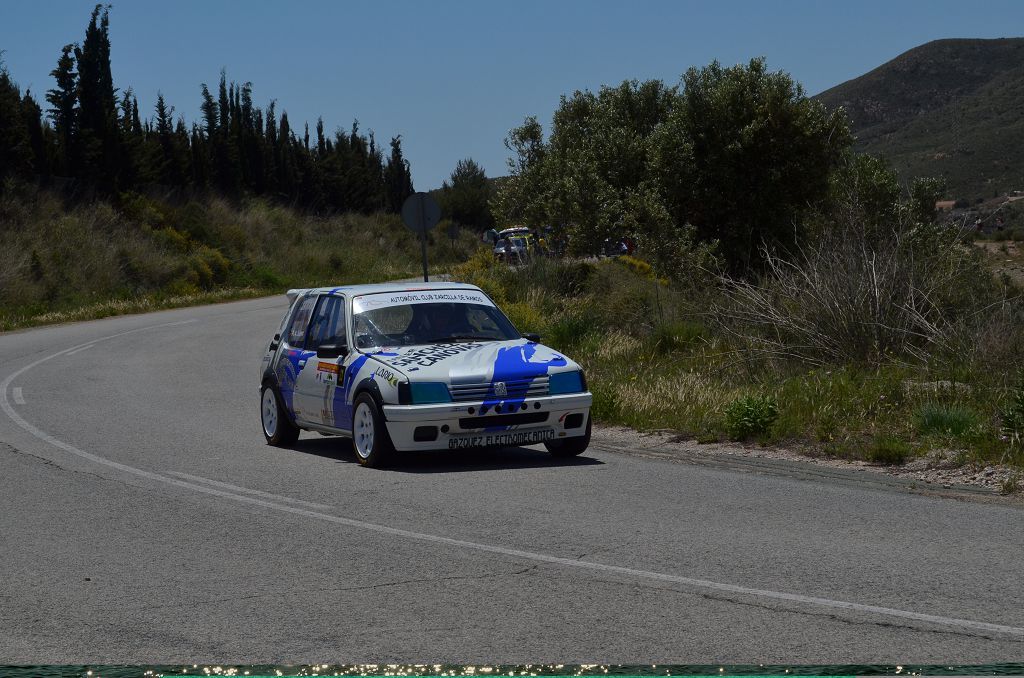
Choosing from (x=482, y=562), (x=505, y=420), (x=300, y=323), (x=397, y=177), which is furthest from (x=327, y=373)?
(x=397, y=177)

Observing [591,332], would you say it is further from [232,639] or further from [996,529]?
[232,639]

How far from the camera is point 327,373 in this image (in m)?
11.6

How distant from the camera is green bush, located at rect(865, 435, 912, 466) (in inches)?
418

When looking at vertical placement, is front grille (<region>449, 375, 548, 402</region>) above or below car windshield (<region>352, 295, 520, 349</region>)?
below

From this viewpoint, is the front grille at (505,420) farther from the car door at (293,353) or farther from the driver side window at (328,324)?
the car door at (293,353)

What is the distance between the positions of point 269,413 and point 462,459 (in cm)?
248

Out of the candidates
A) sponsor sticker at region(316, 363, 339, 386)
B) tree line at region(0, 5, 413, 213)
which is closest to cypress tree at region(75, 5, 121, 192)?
tree line at region(0, 5, 413, 213)

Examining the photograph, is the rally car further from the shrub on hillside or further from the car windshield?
the shrub on hillside

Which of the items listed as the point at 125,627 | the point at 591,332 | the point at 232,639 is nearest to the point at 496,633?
the point at 232,639

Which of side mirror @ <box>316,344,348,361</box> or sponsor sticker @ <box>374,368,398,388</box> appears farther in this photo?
side mirror @ <box>316,344,348,361</box>

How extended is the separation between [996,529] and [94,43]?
2253 inches

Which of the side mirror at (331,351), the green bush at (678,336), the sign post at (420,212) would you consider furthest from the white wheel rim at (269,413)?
the sign post at (420,212)

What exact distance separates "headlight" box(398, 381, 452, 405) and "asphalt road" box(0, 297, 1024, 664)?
0.64 meters

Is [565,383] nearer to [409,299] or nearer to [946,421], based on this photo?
[409,299]
